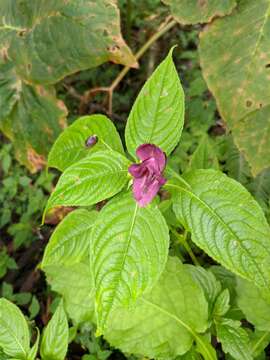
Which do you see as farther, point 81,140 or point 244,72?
point 244,72

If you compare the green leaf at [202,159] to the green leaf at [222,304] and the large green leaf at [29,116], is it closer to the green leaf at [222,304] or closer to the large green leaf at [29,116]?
the green leaf at [222,304]

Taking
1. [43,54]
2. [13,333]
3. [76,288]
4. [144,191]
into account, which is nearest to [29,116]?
[43,54]

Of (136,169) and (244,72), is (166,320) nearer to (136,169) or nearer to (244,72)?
(136,169)

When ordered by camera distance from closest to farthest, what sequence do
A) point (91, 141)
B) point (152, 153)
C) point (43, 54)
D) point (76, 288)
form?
point (152, 153) < point (91, 141) < point (76, 288) < point (43, 54)

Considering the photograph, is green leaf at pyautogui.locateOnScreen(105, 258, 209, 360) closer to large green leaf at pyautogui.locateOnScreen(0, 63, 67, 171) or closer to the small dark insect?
the small dark insect

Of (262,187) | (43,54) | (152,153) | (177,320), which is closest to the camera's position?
(152,153)

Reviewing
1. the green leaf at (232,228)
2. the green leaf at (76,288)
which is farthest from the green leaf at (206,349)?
the green leaf at (232,228)

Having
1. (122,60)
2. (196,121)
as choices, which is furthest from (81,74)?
(122,60)
